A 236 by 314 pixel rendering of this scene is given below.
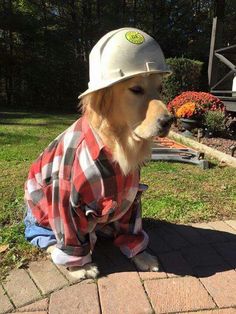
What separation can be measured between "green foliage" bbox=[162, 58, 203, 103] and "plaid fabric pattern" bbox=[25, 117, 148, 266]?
27.7 ft

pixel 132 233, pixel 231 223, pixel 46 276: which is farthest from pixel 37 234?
pixel 231 223

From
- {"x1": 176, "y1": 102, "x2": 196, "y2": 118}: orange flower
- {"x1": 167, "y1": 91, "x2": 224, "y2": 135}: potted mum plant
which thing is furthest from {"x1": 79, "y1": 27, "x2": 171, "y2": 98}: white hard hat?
{"x1": 176, "y1": 102, "x2": 196, "y2": 118}: orange flower

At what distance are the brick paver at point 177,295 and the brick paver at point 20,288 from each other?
0.69 meters

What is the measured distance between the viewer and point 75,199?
2.49 meters

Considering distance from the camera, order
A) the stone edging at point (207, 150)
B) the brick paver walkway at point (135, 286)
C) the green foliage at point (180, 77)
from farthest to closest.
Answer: the green foliage at point (180, 77) → the stone edging at point (207, 150) → the brick paver walkway at point (135, 286)

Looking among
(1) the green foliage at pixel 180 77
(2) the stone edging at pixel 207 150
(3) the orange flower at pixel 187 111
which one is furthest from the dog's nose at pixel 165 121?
(1) the green foliage at pixel 180 77

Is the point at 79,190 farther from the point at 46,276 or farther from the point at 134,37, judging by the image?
the point at 134,37

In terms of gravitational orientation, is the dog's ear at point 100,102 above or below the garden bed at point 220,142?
above

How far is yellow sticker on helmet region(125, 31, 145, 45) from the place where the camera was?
227 centimetres

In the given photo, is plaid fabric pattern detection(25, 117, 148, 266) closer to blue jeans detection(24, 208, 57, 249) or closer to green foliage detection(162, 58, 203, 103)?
blue jeans detection(24, 208, 57, 249)

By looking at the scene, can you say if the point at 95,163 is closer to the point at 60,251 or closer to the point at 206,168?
the point at 60,251

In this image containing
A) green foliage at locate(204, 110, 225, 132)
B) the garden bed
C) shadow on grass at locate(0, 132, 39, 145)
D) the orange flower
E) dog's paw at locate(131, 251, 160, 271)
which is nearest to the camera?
dog's paw at locate(131, 251, 160, 271)

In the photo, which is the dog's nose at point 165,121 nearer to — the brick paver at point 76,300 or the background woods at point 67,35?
the brick paver at point 76,300

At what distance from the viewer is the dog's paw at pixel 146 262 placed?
280cm
